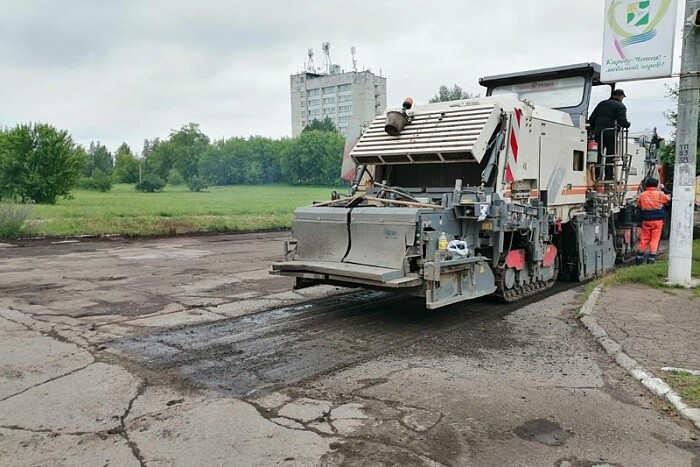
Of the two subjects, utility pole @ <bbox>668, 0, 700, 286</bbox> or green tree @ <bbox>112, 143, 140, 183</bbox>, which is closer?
utility pole @ <bbox>668, 0, 700, 286</bbox>

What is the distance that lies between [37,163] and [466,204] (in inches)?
1312

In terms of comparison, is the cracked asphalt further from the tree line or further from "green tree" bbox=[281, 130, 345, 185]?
"green tree" bbox=[281, 130, 345, 185]

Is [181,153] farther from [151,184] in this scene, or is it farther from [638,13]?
[638,13]

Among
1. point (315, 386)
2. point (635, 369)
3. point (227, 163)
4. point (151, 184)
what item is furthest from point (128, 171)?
point (635, 369)

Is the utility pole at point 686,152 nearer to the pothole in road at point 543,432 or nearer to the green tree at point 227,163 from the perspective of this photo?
the pothole in road at point 543,432

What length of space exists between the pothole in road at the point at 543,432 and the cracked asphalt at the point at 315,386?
0.05ft

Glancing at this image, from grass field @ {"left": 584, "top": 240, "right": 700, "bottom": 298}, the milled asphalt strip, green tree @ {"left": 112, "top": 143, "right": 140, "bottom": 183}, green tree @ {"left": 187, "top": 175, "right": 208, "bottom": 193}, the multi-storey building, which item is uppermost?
the multi-storey building

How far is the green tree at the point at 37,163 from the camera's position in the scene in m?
33.8

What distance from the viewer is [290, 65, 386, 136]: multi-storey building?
86875mm

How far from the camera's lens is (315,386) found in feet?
17.0

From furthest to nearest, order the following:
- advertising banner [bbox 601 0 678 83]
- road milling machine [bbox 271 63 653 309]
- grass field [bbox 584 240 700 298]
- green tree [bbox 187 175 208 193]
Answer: green tree [bbox 187 175 208 193], grass field [bbox 584 240 700 298], advertising banner [bbox 601 0 678 83], road milling machine [bbox 271 63 653 309]

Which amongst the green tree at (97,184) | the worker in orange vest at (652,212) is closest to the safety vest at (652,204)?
the worker in orange vest at (652,212)

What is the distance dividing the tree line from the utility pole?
107 ft

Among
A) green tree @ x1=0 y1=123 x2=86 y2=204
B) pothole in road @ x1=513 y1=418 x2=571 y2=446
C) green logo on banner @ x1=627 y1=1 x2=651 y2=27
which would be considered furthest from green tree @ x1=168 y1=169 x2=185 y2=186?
pothole in road @ x1=513 y1=418 x2=571 y2=446
